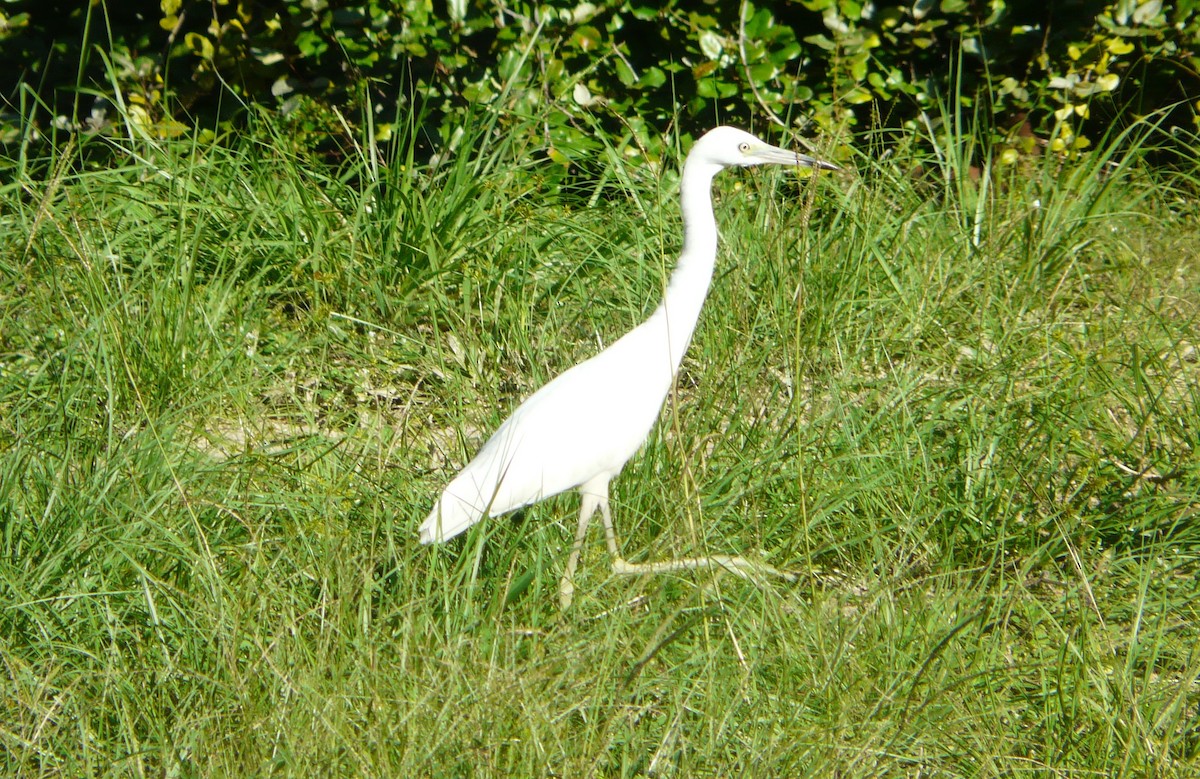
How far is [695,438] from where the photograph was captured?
3090mm

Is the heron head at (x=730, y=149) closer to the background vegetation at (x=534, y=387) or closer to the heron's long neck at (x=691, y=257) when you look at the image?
the heron's long neck at (x=691, y=257)

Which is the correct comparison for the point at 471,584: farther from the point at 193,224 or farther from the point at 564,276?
the point at 193,224

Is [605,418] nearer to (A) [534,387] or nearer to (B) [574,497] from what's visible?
(B) [574,497]

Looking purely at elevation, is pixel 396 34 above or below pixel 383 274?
above

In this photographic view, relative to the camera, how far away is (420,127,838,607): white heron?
2777 millimetres

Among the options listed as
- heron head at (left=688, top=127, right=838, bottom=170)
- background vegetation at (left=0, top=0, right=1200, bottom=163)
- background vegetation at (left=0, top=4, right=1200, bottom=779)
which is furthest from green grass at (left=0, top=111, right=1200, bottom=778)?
heron head at (left=688, top=127, right=838, bottom=170)

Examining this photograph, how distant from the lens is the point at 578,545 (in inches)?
111

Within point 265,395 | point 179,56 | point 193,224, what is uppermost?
point 179,56

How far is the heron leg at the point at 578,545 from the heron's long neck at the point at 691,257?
382 millimetres

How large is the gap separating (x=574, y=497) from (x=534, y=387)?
1.49 ft

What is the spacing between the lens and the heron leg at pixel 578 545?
2.65 m

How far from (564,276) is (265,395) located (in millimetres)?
1014

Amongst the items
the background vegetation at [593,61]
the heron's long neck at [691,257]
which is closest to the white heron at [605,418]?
the heron's long neck at [691,257]

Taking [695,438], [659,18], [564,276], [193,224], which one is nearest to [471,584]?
[695,438]
